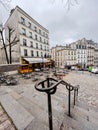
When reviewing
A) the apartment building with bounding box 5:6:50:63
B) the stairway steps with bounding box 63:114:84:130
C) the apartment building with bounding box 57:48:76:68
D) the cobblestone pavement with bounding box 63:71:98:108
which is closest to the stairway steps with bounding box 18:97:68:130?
the stairway steps with bounding box 63:114:84:130

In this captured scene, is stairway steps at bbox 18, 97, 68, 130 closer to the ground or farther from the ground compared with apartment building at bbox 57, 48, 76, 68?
closer to the ground

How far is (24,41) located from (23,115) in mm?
17853

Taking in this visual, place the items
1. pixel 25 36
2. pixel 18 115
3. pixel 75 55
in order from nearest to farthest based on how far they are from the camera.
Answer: pixel 18 115 → pixel 25 36 → pixel 75 55

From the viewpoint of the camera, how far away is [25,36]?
61.1ft

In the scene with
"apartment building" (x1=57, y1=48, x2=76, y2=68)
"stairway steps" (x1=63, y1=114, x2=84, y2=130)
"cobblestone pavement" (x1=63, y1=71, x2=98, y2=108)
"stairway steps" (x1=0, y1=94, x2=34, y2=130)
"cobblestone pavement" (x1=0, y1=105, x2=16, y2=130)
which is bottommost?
"cobblestone pavement" (x1=63, y1=71, x2=98, y2=108)

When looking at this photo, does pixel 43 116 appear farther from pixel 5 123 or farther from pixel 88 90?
pixel 88 90

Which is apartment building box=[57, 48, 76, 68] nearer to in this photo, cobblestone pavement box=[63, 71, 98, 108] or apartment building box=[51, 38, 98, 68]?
apartment building box=[51, 38, 98, 68]

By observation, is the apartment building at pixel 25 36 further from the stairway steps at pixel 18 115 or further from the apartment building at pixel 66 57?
the stairway steps at pixel 18 115

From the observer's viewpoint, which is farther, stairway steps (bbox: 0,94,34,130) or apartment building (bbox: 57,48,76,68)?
apartment building (bbox: 57,48,76,68)

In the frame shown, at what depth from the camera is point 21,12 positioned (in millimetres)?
17641

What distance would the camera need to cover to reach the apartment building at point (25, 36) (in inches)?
678

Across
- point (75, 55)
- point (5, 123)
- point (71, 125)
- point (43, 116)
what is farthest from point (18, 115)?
point (75, 55)

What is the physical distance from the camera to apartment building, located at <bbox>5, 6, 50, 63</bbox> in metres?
17.2

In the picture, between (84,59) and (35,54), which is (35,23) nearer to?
(35,54)
